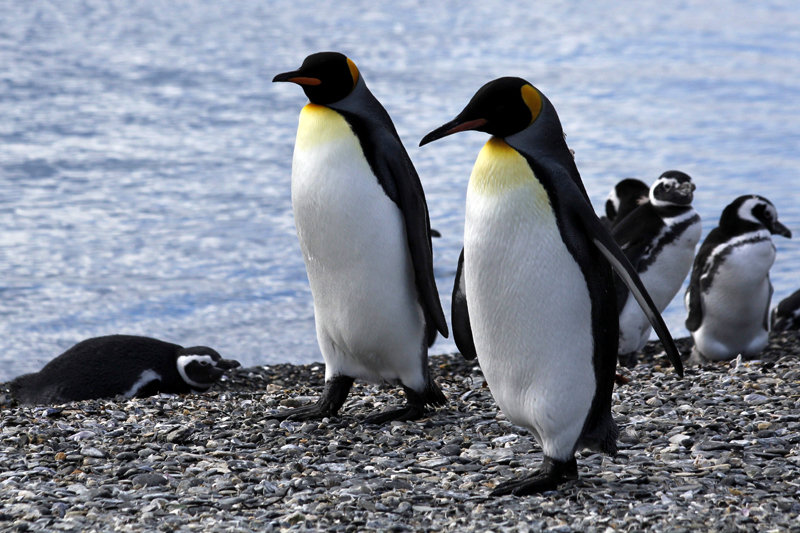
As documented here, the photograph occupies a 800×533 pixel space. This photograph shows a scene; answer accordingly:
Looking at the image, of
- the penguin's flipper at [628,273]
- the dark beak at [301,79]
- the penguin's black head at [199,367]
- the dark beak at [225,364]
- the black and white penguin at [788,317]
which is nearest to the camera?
the penguin's flipper at [628,273]

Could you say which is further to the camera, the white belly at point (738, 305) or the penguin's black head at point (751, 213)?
the penguin's black head at point (751, 213)

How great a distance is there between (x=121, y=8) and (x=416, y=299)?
4128 cm

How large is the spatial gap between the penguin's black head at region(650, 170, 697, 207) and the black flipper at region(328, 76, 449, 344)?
9.54 ft

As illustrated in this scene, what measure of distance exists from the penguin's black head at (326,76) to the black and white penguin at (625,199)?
358 centimetres

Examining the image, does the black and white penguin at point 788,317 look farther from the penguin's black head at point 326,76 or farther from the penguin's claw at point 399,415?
the penguin's black head at point 326,76

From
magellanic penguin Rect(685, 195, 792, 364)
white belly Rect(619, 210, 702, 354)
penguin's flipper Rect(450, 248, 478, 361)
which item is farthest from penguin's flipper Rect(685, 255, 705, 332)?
penguin's flipper Rect(450, 248, 478, 361)

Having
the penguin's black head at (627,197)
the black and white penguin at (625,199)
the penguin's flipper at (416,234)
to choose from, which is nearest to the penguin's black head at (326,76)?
the penguin's flipper at (416,234)

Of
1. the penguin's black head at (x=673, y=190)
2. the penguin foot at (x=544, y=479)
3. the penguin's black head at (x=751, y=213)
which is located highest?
the penguin's black head at (x=673, y=190)

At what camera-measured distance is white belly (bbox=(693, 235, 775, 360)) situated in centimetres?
632

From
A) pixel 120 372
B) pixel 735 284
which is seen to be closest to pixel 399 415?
pixel 120 372

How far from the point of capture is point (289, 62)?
2852 centimetres

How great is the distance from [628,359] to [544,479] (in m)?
3.26

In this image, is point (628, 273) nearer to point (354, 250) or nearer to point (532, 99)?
point (532, 99)

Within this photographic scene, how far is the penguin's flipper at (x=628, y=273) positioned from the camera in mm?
2953
